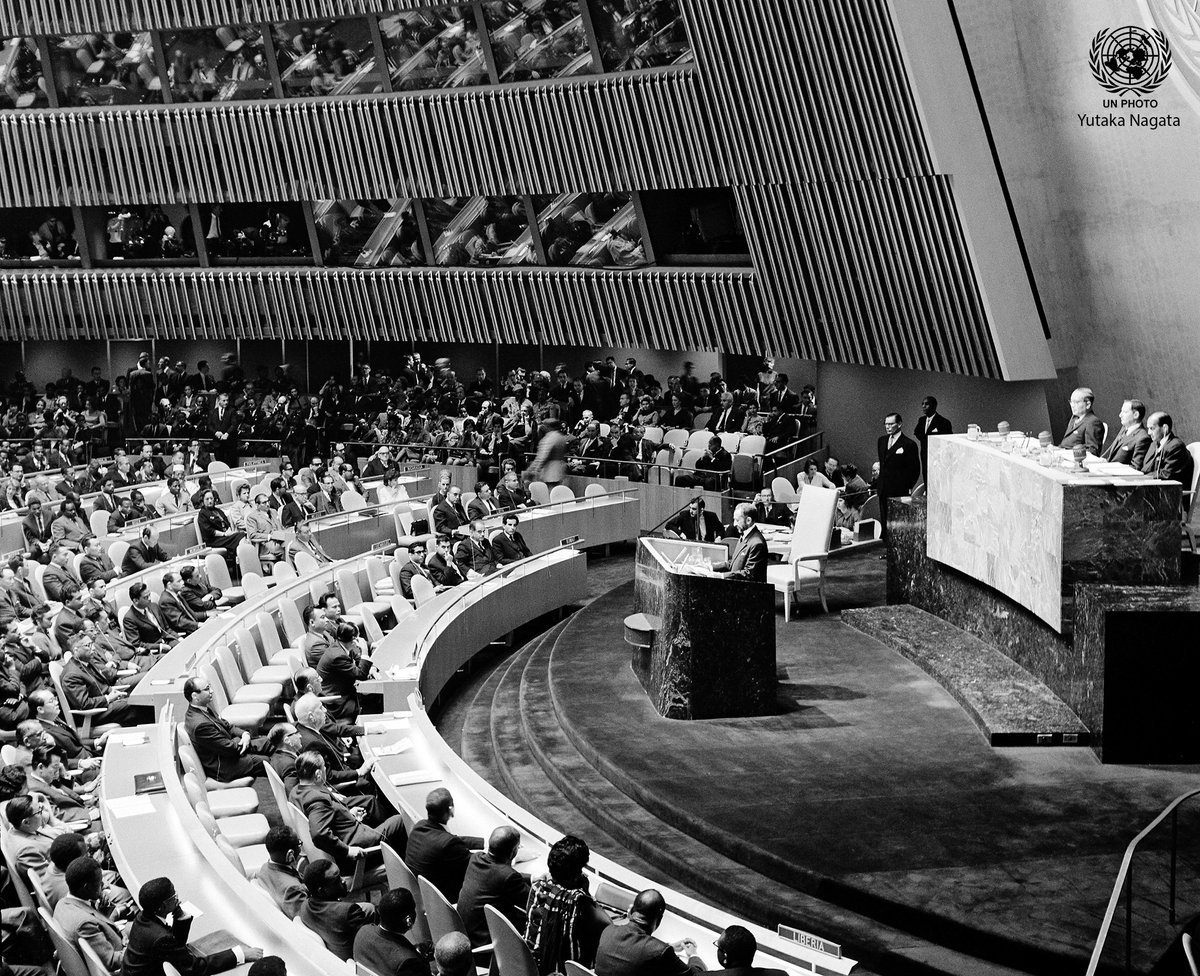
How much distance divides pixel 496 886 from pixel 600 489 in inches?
441

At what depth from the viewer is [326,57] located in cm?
1981

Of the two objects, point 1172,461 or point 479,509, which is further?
point 479,509

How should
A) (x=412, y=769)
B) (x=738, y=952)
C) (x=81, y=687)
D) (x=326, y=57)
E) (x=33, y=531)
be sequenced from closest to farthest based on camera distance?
(x=738, y=952) → (x=412, y=769) → (x=81, y=687) → (x=33, y=531) → (x=326, y=57)

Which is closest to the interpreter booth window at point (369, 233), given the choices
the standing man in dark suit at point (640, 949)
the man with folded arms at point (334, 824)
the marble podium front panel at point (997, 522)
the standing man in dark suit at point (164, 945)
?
the marble podium front panel at point (997, 522)

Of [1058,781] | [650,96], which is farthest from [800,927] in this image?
[650,96]

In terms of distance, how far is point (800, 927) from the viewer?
6.21m

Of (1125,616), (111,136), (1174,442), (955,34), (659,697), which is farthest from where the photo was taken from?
(111,136)

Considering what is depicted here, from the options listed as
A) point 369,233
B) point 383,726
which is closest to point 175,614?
point 383,726

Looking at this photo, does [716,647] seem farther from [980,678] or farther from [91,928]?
[91,928]

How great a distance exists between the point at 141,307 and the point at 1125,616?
58.1ft

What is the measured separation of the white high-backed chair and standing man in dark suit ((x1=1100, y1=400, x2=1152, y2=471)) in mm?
2510

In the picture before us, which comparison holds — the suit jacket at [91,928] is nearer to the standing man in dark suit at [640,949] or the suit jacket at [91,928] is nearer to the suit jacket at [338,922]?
the suit jacket at [338,922]

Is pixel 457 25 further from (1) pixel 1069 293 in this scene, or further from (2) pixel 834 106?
(1) pixel 1069 293

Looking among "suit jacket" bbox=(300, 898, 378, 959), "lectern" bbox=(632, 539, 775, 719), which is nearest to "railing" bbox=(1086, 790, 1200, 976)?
"suit jacket" bbox=(300, 898, 378, 959)
